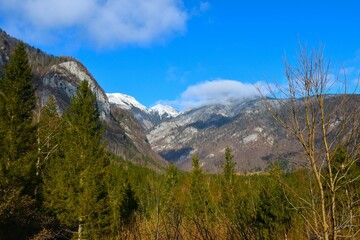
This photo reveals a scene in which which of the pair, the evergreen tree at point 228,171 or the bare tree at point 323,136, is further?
the evergreen tree at point 228,171

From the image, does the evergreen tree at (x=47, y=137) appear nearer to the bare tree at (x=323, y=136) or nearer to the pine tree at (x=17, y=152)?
the pine tree at (x=17, y=152)

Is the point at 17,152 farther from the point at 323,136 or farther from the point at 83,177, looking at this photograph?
the point at 323,136

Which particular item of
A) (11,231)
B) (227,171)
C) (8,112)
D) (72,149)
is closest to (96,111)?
(72,149)

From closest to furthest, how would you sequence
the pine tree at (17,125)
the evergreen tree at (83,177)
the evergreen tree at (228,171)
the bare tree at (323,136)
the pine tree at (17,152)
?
the bare tree at (323,136), the pine tree at (17,152), the pine tree at (17,125), the evergreen tree at (83,177), the evergreen tree at (228,171)

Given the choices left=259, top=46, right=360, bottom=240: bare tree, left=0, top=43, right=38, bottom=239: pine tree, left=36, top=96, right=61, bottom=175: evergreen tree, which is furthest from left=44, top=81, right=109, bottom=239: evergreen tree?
left=259, top=46, right=360, bottom=240: bare tree

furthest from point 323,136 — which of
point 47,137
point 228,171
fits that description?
point 228,171

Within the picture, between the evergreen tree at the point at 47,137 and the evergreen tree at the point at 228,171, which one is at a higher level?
the evergreen tree at the point at 47,137

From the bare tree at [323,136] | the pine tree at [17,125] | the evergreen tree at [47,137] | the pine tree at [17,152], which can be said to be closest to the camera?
the bare tree at [323,136]

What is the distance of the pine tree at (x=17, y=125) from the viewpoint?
2142 centimetres

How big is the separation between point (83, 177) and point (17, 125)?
578 centimetres

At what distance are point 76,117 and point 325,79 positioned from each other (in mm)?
24072

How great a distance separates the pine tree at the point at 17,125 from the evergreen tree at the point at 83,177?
2489 millimetres

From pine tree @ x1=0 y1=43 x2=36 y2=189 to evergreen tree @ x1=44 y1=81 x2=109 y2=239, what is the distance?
249cm


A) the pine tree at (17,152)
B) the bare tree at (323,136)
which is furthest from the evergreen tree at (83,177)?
the bare tree at (323,136)
